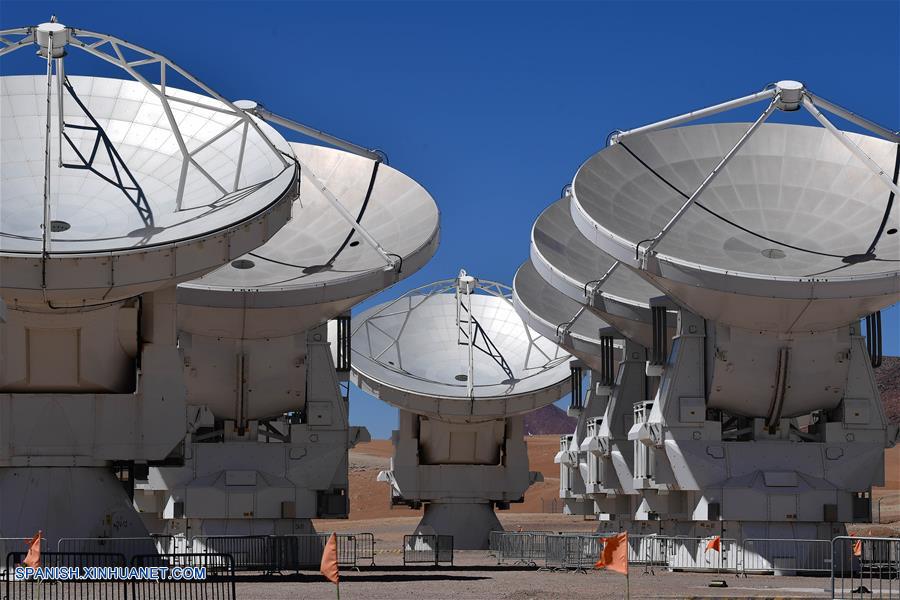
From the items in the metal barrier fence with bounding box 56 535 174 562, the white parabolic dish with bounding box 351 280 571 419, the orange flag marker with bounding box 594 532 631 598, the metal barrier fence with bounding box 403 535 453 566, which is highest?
the white parabolic dish with bounding box 351 280 571 419

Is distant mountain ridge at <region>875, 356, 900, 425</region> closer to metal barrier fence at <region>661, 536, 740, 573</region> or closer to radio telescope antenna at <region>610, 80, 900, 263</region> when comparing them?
metal barrier fence at <region>661, 536, 740, 573</region>

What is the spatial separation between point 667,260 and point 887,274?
4.66 m

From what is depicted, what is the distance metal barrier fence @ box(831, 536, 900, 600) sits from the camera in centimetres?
2604

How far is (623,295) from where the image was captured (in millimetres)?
45719

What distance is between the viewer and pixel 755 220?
38.5m

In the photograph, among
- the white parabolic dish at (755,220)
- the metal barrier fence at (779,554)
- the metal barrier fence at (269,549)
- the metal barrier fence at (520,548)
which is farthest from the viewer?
the metal barrier fence at (520,548)

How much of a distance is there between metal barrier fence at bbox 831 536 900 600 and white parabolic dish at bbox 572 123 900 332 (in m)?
5.40

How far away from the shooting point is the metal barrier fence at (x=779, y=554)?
123 feet

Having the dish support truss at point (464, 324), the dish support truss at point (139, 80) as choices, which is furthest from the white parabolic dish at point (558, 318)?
the dish support truss at point (139, 80)

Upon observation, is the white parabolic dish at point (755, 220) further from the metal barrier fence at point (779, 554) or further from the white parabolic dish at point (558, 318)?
the white parabolic dish at point (558, 318)

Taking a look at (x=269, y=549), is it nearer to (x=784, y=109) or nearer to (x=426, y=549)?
(x=426, y=549)

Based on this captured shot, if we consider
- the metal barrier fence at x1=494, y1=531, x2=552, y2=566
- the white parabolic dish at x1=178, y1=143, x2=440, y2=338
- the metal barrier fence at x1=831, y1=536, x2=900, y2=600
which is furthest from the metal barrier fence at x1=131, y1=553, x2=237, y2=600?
the metal barrier fence at x1=494, y1=531, x2=552, y2=566

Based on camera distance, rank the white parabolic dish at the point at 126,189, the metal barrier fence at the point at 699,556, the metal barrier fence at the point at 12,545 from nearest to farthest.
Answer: the white parabolic dish at the point at 126,189
the metal barrier fence at the point at 12,545
the metal barrier fence at the point at 699,556

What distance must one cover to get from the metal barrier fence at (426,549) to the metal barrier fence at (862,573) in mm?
11323
